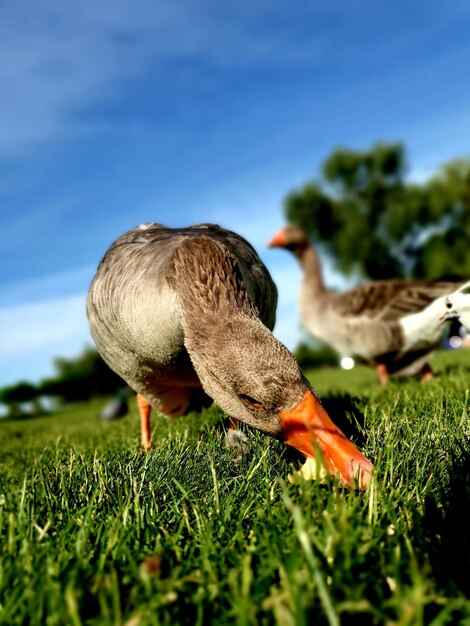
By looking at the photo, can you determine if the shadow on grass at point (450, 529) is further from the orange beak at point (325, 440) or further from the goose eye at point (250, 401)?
the goose eye at point (250, 401)

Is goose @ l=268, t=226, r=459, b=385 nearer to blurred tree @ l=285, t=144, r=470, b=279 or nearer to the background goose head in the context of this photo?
the background goose head

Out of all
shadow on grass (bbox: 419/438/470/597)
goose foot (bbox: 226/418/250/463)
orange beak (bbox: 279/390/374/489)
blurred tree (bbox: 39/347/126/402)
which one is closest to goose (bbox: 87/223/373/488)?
orange beak (bbox: 279/390/374/489)

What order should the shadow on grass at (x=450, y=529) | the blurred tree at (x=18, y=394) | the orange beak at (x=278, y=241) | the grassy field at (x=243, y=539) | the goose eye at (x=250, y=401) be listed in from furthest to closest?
the blurred tree at (x=18, y=394) < the orange beak at (x=278, y=241) < the goose eye at (x=250, y=401) < the shadow on grass at (x=450, y=529) < the grassy field at (x=243, y=539)

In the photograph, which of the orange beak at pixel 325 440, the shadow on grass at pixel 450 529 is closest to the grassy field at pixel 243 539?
the shadow on grass at pixel 450 529

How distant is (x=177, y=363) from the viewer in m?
3.82

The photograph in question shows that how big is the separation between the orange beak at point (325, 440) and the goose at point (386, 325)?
5556 millimetres

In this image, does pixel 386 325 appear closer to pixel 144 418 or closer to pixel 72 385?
pixel 144 418

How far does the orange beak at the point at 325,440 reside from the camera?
249cm

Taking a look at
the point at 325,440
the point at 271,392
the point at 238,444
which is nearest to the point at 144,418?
Answer: the point at 238,444

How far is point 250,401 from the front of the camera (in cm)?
301

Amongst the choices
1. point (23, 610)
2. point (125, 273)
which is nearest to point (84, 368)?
point (125, 273)

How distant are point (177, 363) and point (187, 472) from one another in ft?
3.29

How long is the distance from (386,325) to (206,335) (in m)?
6.32

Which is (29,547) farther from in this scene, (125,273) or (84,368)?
(84,368)
